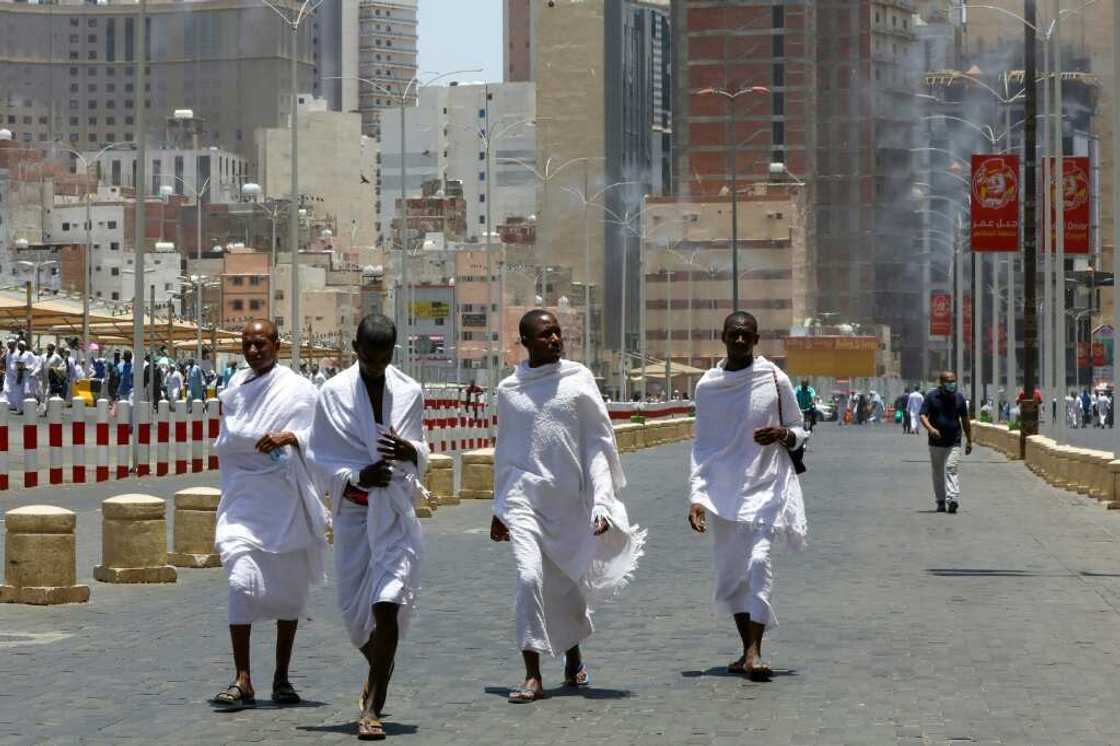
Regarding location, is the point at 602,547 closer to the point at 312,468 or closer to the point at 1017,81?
the point at 312,468

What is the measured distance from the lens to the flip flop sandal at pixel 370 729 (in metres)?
9.13

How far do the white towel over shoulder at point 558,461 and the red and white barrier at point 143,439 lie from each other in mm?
20440

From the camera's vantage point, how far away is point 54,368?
204 feet

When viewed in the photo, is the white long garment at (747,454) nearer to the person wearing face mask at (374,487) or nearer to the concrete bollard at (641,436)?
the person wearing face mask at (374,487)

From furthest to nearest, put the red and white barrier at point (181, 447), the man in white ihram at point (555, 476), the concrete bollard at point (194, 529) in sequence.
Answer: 1. the red and white barrier at point (181, 447)
2. the concrete bollard at point (194, 529)
3. the man in white ihram at point (555, 476)

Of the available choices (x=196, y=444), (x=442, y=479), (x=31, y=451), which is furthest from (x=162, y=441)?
(x=442, y=479)

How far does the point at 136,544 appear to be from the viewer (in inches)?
644

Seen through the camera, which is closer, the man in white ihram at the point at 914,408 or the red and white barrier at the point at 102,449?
the red and white barrier at the point at 102,449

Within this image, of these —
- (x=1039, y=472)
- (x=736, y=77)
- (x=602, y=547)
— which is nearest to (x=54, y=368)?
(x=1039, y=472)

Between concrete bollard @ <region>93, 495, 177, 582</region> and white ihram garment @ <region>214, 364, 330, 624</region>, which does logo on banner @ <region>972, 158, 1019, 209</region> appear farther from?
white ihram garment @ <region>214, 364, 330, 624</region>

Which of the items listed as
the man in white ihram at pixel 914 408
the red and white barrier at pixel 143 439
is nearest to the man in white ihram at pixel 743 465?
the red and white barrier at pixel 143 439

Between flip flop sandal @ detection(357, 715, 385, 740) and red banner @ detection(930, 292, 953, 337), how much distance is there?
330 ft

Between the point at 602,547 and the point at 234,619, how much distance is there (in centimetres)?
167

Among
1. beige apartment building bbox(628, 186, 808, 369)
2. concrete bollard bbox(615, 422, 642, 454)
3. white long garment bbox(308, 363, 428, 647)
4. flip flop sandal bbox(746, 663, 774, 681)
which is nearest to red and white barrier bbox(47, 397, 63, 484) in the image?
flip flop sandal bbox(746, 663, 774, 681)
